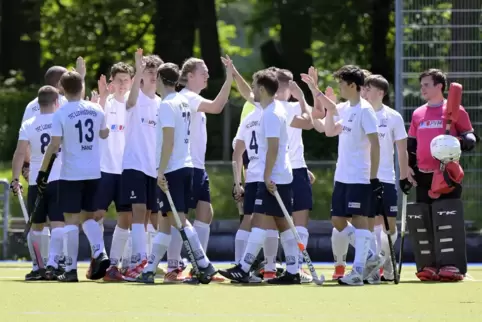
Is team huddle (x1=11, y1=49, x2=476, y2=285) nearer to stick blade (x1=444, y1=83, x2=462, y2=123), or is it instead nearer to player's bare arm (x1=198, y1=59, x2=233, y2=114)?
player's bare arm (x1=198, y1=59, x2=233, y2=114)

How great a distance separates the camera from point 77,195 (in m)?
14.7

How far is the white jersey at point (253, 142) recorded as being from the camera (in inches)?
577

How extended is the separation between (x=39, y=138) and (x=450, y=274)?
395 centimetres

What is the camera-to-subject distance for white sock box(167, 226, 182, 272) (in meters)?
14.7

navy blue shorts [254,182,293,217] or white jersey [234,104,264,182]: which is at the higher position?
white jersey [234,104,264,182]

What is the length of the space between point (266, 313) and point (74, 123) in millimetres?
3685

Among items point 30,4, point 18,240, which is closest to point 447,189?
point 18,240

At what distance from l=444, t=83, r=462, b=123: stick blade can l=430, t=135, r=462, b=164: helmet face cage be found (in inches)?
11.3

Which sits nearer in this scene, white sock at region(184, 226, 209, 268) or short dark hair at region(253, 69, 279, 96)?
white sock at region(184, 226, 209, 268)

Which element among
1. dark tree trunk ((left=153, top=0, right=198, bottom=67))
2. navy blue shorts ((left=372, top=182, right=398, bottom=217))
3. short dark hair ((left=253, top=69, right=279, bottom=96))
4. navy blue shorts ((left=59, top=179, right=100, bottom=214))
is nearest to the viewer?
short dark hair ((left=253, top=69, right=279, bottom=96))

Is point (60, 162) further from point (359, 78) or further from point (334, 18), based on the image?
point (334, 18)

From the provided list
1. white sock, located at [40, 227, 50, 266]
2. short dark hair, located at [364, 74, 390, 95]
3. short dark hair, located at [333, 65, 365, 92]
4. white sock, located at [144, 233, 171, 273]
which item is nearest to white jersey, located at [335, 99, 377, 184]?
short dark hair, located at [333, 65, 365, 92]

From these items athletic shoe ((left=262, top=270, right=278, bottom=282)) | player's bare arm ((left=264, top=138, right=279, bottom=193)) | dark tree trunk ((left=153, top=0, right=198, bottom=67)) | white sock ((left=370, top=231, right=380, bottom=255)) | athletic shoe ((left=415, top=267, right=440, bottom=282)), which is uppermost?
dark tree trunk ((left=153, top=0, right=198, bottom=67))

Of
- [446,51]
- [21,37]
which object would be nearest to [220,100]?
[446,51]
